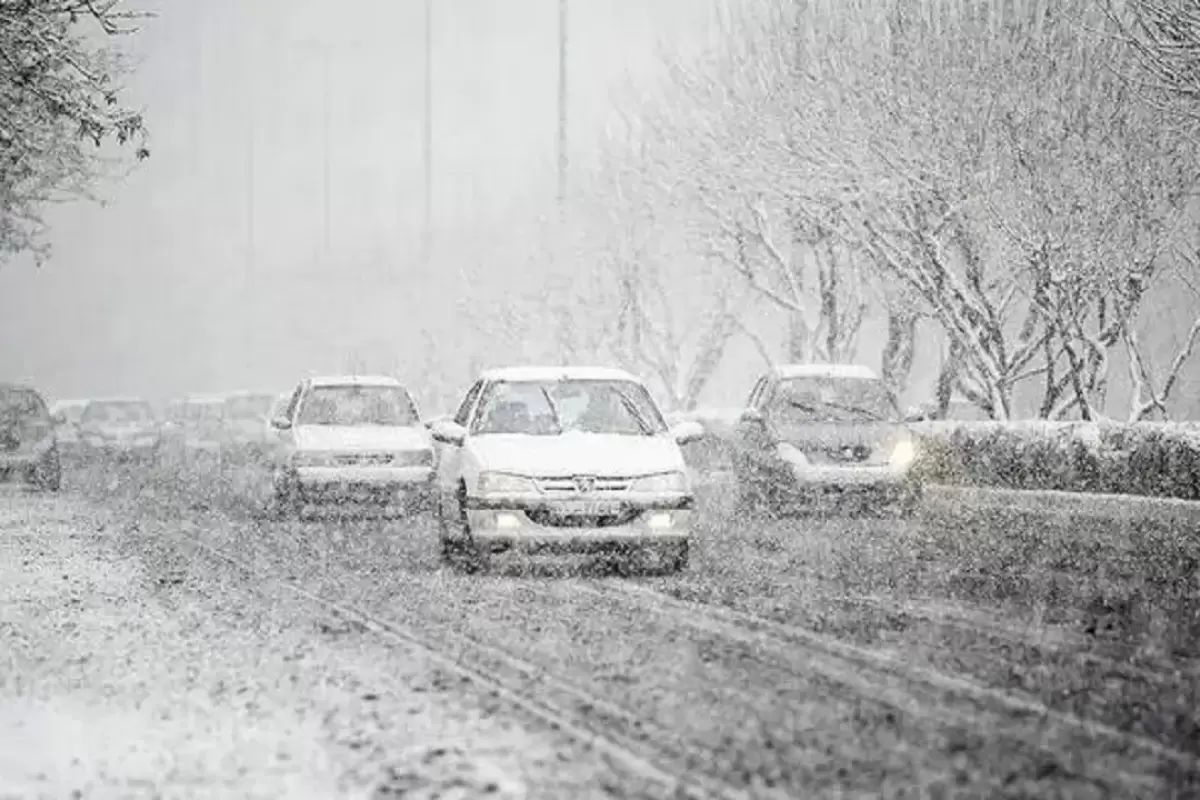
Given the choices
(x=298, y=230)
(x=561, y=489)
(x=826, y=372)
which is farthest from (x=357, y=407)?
(x=298, y=230)

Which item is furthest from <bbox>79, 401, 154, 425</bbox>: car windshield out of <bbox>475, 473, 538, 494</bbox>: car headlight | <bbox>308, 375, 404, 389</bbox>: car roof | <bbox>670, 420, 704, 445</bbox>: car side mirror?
<bbox>475, 473, 538, 494</bbox>: car headlight

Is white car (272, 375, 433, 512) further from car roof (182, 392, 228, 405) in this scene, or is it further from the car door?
car roof (182, 392, 228, 405)

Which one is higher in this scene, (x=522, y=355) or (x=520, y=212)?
(x=520, y=212)

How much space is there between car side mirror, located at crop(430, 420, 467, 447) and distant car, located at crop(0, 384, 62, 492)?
1518 centimetres

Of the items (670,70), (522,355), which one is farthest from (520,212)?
(670,70)

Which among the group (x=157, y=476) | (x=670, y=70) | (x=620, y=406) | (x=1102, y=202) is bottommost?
(x=157, y=476)

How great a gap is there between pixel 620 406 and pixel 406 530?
5.11 meters

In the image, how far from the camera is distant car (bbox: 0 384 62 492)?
100ft

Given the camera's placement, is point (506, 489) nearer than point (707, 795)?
No

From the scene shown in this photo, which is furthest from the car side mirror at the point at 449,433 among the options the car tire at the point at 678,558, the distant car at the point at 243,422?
the distant car at the point at 243,422

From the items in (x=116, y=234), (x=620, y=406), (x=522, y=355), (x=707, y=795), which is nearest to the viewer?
(x=707, y=795)

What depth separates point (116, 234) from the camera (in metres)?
137

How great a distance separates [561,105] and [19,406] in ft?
56.4

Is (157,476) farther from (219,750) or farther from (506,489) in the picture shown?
(219,750)
